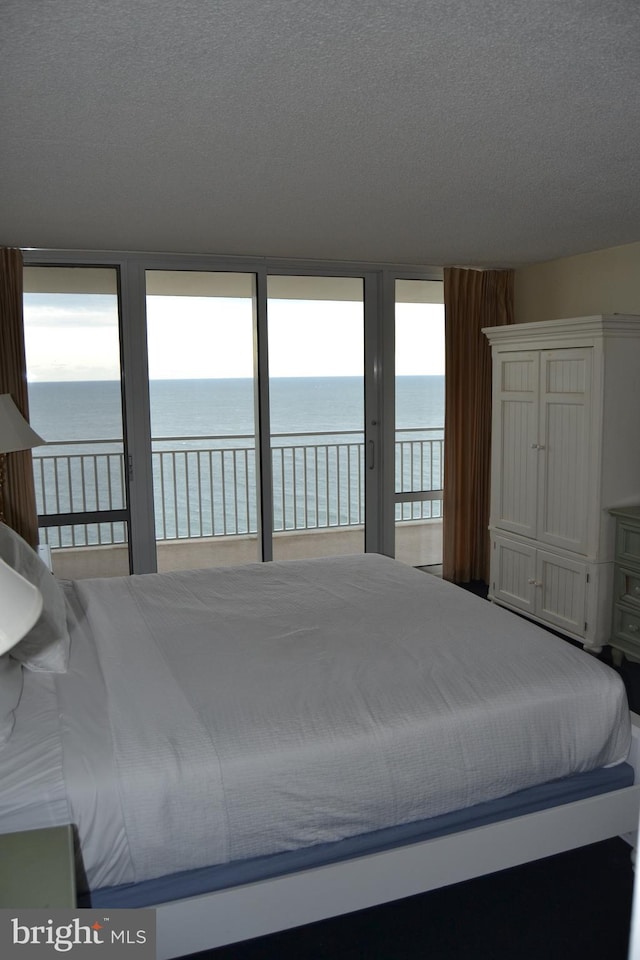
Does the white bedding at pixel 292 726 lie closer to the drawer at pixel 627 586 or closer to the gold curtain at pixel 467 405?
the drawer at pixel 627 586

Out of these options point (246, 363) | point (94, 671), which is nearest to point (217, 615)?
point (94, 671)

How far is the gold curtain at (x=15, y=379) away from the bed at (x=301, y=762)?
186cm

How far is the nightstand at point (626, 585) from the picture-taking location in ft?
13.3

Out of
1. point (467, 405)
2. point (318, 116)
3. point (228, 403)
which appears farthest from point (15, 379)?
point (467, 405)

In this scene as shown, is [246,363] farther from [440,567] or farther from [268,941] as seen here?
[268,941]

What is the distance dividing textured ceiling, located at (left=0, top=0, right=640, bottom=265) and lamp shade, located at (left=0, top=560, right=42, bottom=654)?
50.2 inches

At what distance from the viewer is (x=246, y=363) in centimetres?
550

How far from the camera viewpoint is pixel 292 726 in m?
2.15

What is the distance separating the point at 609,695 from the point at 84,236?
11.8 feet

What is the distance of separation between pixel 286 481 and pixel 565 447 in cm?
288

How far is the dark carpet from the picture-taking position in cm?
215

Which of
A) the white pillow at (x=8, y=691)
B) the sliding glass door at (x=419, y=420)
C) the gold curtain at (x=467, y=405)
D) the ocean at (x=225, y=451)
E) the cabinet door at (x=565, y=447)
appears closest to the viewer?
the white pillow at (x=8, y=691)

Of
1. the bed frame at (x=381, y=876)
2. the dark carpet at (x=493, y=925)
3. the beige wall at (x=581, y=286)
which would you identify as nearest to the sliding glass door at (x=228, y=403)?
the beige wall at (x=581, y=286)

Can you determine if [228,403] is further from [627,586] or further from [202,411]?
[627,586]
